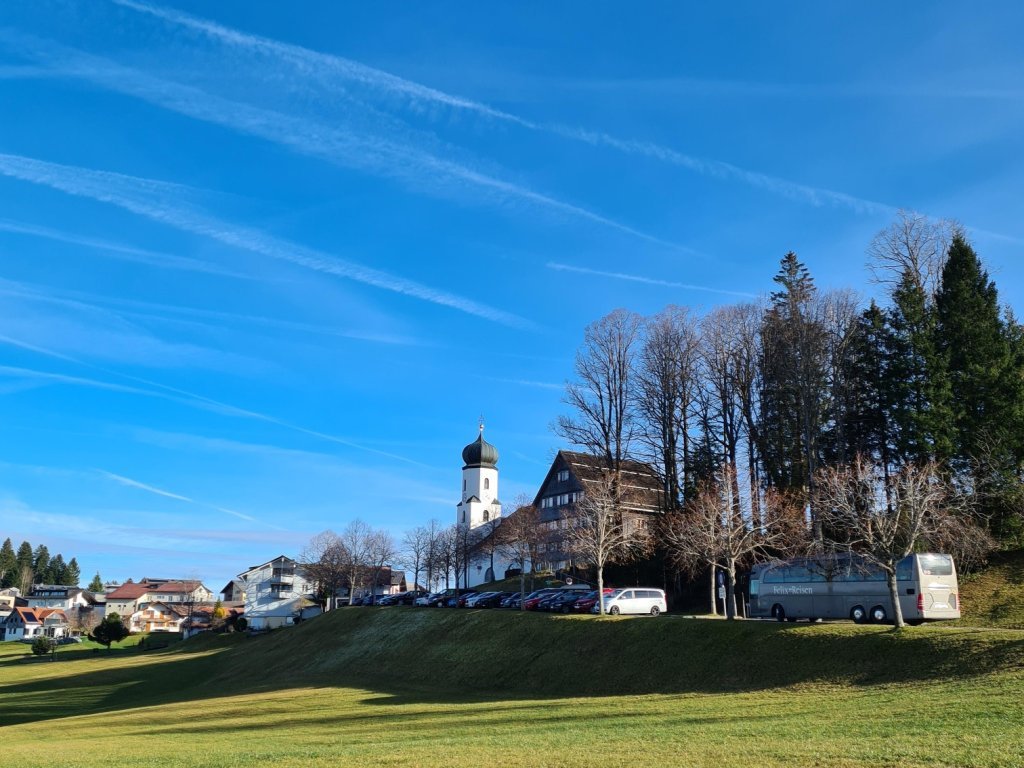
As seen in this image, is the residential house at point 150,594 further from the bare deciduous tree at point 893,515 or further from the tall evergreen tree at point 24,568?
the bare deciduous tree at point 893,515

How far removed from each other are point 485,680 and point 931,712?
21941 millimetres

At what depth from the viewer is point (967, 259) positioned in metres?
46.1

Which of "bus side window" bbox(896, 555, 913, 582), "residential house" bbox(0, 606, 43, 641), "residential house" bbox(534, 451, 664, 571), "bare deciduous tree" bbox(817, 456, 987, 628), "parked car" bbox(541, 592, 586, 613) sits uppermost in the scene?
"residential house" bbox(534, 451, 664, 571)

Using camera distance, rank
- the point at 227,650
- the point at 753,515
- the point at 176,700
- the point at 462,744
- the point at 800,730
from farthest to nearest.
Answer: the point at 227,650
the point at 753,515
the point at 176,700
the point at 462,744
the point at 800,730

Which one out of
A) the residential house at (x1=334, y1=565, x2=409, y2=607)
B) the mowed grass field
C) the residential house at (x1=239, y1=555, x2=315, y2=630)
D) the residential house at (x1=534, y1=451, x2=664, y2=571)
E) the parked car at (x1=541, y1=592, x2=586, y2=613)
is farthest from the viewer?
the residential house at (x1=239, y1=555, x2=315, y2=630)

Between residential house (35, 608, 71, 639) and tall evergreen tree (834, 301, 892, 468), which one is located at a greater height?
tall evergreen tree (834, 301, 892, 468)

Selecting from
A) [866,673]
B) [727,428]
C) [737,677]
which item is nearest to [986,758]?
[866,673]

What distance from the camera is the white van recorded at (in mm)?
42594

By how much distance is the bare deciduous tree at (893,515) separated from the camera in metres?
27.4

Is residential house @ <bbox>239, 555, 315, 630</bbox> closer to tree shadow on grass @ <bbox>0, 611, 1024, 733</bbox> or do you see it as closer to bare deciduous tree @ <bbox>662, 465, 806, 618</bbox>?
tree shadow on grass @ <bbox>0, 611, 1024, 733</bbox>

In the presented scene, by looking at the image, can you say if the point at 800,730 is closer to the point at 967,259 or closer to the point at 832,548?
the point at 832,548

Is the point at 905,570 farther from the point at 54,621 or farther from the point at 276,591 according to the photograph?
the point at 54,621

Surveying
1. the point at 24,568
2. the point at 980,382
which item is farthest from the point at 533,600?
the point at 24,568

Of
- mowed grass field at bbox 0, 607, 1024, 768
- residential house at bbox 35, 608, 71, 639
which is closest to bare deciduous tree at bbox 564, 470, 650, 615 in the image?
mowed grass field at bbox 0, 607, 1024, 768
